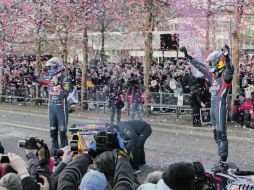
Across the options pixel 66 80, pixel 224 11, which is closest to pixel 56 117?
pixel 66 80

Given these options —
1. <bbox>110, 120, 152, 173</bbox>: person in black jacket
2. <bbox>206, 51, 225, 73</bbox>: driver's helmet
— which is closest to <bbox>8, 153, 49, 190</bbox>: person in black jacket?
<bbox>110, 120, 152, 173</bbox>: person in black jacket

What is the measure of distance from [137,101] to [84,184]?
41.8 ft

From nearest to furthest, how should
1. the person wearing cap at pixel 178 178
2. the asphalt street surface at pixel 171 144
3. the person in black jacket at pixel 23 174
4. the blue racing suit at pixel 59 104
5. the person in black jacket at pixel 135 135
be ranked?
the person wearing cap at pixel 178 178 → the person in black jacket at pixel 23 174 → the person in black jacket at pixel 135 135 → the asphalt street surface at pixel 171 144 → the blue racing suit at pixel 59 104

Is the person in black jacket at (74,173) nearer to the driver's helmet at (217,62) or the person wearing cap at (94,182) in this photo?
the person wearing cap at (94,182)

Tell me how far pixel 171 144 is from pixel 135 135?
3992mm

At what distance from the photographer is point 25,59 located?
26.4 metres

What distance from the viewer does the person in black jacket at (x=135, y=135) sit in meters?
9.51

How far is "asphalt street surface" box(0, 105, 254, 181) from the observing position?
1125 cm

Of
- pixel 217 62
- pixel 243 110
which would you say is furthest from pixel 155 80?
pixel 217 62

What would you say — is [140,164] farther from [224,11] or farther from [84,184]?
[224,11]

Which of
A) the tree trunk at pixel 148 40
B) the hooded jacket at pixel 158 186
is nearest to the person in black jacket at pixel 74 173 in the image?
the hooded jacket at pixel 158 186

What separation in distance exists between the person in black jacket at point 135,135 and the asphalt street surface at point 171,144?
273 mm

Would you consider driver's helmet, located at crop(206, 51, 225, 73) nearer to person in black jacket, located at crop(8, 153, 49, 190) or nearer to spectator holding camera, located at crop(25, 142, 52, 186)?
spectator holding camera, located at crop(25, 142, 52, 186)

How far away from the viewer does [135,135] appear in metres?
9.63
